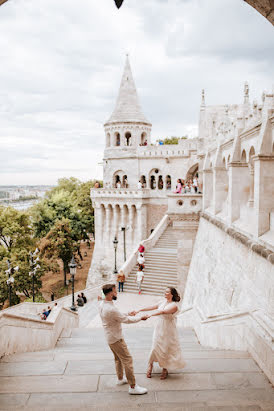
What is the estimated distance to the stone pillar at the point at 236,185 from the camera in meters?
9.27

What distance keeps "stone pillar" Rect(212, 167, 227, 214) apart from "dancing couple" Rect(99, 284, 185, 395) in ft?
27.5

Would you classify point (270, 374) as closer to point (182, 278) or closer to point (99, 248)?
point (182, 278)

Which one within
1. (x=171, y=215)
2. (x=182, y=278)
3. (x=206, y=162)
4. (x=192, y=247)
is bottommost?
(x=182, y=278)

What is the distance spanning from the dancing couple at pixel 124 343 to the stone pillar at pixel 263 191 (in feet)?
11.4

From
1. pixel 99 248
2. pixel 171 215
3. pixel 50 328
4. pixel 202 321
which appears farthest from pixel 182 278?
pixel 99 248

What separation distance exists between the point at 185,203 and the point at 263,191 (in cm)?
809

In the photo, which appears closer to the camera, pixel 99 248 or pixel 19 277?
pixel 19 277

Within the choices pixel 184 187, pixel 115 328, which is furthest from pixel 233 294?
pixel 184 187

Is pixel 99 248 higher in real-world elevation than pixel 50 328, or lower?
lower

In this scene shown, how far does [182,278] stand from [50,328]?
9978 mm

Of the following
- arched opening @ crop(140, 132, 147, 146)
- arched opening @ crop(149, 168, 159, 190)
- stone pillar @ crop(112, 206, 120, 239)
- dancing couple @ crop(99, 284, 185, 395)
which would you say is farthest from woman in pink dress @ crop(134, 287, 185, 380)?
arched opening @ crop(140, 132, 147, 146)

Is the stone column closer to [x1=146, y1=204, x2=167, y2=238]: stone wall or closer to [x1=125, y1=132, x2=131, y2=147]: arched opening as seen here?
[x1=146, y1=204, x2=167, y2=238]: stone wall

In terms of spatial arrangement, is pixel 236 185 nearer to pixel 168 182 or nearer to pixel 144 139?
pixel 168 182

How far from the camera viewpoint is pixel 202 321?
675 cm
